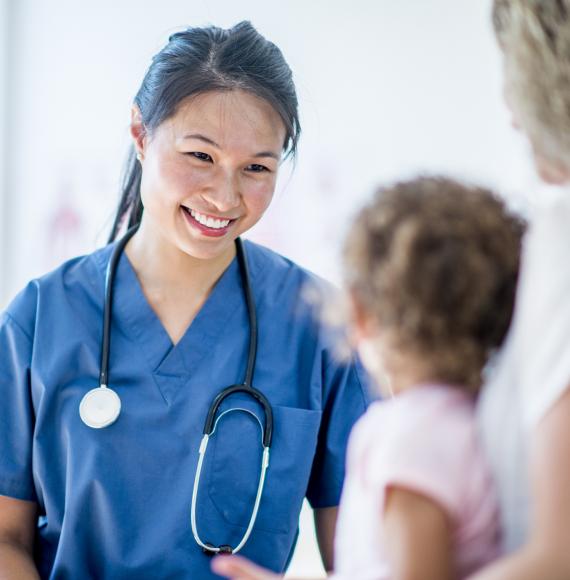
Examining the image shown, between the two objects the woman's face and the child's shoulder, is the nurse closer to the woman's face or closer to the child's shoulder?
the woman's face

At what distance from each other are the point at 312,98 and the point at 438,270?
7.03ft

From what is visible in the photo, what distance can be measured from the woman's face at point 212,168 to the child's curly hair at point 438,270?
2.13ft

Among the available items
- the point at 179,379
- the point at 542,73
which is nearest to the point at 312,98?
the point at 179,379

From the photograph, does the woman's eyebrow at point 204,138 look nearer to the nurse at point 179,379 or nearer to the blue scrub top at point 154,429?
the nurse at point 179,379

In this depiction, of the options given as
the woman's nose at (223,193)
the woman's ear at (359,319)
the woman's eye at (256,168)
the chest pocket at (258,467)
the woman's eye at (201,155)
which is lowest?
the chest pocket at (258,467)

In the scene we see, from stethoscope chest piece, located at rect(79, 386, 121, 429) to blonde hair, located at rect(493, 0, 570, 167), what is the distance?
2.79 ft

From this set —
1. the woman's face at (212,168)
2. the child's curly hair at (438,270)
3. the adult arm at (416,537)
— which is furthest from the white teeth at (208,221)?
the adult arm at (416,537)

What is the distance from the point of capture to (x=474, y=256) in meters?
0.89

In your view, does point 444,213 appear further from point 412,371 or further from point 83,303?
point 83,303

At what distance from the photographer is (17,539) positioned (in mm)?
1597

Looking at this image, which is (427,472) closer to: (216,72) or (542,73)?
(542,73)

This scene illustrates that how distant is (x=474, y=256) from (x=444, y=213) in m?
0.05

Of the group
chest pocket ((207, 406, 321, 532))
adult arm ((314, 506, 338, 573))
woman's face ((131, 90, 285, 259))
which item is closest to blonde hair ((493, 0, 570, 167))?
woman's face ((131, 90, 285, 259))

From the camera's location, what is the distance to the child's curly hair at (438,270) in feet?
2.92
